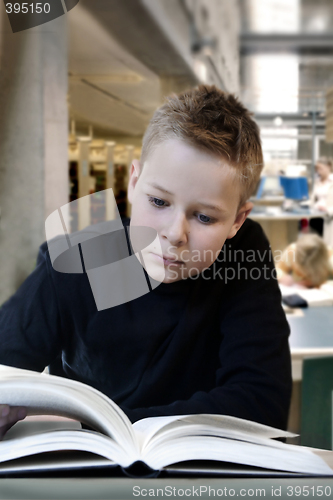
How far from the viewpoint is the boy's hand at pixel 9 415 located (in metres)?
0.31

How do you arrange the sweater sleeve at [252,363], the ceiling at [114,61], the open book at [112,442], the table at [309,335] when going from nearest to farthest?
the open book at [112,442] → the sweater sleeve at [252,363] → the table at [309,335] → the ceiling at [114,61]

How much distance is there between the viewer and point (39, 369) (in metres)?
0.55

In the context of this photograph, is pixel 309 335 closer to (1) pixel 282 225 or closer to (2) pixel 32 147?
(1) pixel 282 225

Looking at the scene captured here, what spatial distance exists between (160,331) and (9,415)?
240 millimetres

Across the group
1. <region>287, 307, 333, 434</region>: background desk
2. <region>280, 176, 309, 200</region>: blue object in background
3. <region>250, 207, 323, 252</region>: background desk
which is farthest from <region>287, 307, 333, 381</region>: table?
<region>280, 176, 309, 200</region>: blue object in background

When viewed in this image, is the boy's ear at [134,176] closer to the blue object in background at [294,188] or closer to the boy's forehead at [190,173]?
the boy's forehead at [190,173]

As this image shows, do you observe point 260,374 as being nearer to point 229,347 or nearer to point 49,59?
point 229,347

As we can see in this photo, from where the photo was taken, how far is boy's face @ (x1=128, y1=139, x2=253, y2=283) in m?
0.44

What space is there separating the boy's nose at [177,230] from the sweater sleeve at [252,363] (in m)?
0.13

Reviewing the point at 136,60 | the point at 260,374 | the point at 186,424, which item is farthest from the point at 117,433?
the point at 136,60

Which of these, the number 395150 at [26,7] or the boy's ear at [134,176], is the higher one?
the number 395150 at [26,7]

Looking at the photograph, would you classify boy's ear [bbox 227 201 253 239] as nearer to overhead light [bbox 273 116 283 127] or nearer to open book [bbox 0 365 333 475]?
open book [bbox 0 365 333 475]

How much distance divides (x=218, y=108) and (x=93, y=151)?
15.4 inches

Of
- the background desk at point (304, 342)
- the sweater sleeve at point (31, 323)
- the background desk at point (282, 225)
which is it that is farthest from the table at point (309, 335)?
the sweater sleeve at point (31, 323)
